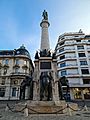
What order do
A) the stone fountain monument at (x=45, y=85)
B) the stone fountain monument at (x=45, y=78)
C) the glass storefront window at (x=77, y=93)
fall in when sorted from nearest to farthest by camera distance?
1. the stone fountain monument at (x=45, y=85)
2. the stone fountain monument at (x=45, y=78)
3. the glass storefront window at (x=77, y=93)

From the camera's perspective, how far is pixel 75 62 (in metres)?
39.5

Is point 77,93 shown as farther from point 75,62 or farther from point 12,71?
point 12,71

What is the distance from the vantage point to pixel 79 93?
35.6 meters

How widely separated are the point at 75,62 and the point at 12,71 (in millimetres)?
20325

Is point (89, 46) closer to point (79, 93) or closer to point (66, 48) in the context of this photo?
point (66, 48)

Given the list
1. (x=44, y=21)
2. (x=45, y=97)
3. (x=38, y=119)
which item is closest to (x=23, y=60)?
(x=44, y=21)

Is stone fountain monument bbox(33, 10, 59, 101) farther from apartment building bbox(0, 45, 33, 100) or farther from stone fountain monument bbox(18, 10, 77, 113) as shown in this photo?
apartment building bbox(0, 45, 33, 100)

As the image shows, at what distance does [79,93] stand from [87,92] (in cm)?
222

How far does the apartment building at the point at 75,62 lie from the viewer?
3547 centimetres

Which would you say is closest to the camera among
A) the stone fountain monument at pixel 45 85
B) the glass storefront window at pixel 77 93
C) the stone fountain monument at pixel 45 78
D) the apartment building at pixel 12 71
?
the stone fountain monument at pixel 45 85

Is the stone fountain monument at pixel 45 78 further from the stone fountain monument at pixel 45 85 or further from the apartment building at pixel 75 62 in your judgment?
the apartment building at pixel 75 62

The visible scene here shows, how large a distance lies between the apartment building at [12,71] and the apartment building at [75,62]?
1163cm

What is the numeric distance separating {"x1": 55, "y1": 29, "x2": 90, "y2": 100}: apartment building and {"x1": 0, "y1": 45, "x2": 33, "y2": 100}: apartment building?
11.6 meters

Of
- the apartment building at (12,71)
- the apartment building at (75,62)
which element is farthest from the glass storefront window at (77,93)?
the apartment building at (12,71)
